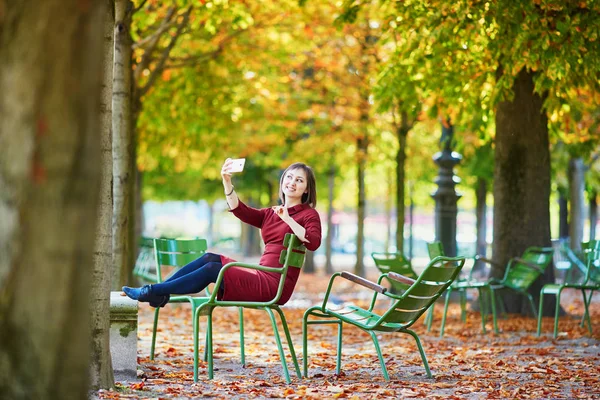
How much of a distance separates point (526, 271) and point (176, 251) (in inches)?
211

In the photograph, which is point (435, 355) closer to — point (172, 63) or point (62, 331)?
point (62, 331)

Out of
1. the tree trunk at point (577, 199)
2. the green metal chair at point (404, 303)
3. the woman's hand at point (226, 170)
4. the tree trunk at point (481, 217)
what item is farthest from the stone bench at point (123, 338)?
the tree trunk at point (481, 217)

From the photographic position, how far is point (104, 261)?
20.9ft

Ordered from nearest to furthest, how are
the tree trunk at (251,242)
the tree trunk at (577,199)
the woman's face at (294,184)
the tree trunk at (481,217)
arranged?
the woman's face at (294,184) → the tree trunk at (577,199) → the tree trunk at (481,217) → the tree trunk at (251,242)

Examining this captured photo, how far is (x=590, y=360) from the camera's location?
9000 mm

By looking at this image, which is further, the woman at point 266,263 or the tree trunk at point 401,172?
the tree trunk at point 401,172

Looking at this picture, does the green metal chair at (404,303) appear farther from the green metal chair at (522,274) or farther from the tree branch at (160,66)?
the tree branch at (160,66)

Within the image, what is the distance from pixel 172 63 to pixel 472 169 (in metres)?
9.37

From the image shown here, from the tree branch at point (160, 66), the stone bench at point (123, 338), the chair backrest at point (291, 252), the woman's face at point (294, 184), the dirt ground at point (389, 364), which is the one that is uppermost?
the tree branch at point (160, 66)

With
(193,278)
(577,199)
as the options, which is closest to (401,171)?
(577,199)

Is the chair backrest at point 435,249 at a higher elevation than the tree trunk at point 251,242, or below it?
higher

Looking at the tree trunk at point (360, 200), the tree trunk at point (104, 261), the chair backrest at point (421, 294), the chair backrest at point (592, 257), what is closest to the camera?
the tree trunk at point (104, 261)

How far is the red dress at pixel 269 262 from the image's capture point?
6949 mm

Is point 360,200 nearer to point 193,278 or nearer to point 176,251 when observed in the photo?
point 176,251
